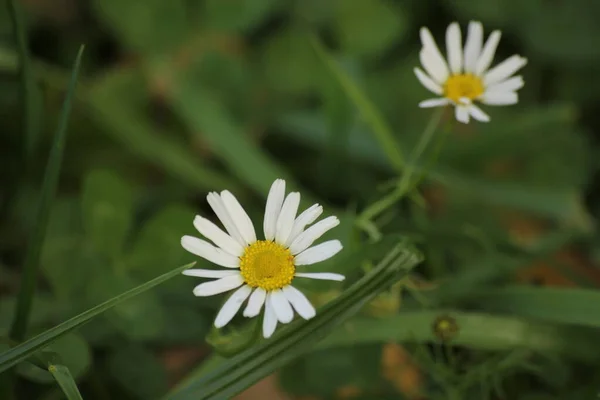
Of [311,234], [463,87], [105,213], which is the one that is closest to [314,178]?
[105,213]

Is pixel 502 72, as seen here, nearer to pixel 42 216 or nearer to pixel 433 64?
pixel 433 64

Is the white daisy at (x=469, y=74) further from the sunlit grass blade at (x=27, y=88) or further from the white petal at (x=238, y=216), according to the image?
Result: the sunlit grass blade at (x=27, y=88)

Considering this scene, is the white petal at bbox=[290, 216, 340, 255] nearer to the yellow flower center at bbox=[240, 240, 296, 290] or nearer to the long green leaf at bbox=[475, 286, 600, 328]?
the yellow flower center at bbox=[240, 240, 296, 290]

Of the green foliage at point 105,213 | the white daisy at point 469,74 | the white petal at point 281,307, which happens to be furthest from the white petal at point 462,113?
the green foliage at point 105,213

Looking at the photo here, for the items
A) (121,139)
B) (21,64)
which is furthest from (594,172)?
(21,64)

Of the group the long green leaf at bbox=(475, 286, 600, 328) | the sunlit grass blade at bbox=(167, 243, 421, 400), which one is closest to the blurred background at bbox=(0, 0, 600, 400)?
the long green leaf at bbox=(475, 286, 600, 328)
